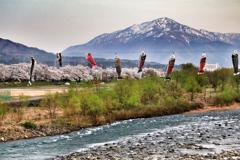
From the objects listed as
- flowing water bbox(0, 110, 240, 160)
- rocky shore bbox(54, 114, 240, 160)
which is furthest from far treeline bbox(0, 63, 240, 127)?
rocky shore bbox(54, 114, 240, 160)

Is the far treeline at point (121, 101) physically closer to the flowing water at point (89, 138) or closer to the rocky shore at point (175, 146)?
the flowing water at point (89, 138)

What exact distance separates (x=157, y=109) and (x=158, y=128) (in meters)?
24.2

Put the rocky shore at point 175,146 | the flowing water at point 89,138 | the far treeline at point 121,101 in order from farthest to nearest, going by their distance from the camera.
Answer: the far treeline at point 121,101
the flowing water at point 89,138
the rocky shore at point 175,146

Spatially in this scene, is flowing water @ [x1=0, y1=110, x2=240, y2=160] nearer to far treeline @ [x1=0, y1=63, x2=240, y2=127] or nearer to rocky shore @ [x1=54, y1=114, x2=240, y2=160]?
rocky shore @ [x1=54, y1=114, x2=240, y2=160]

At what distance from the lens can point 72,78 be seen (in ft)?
597

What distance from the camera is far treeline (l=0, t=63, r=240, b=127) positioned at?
267 feet

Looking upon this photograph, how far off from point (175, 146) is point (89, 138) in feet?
48.6

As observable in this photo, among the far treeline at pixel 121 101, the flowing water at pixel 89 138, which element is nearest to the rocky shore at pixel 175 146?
the flowing water at pixel 89 138

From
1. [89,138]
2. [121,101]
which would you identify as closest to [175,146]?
[89,138]

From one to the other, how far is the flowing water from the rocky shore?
2.84 m

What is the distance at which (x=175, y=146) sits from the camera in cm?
5250

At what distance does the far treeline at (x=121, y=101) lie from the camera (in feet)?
267

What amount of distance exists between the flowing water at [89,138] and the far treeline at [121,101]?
4.47 metres

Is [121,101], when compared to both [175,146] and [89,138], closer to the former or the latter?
[89,138]
